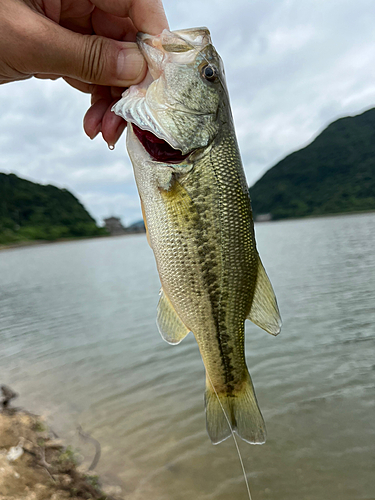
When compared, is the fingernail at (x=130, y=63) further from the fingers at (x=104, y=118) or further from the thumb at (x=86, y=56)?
the fingers at (x=104, y=118)

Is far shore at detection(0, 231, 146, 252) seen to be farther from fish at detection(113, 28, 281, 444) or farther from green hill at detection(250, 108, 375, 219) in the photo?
fish at detection(113, 28, 281, 444)

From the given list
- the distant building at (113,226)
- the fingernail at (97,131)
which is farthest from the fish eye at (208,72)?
the distant building at (113,226)

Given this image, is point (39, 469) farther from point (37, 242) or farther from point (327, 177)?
point (327, 177)

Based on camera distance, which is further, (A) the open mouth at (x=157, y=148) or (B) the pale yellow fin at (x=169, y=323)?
(B) the pale yellow fin at (x=169, y=323)

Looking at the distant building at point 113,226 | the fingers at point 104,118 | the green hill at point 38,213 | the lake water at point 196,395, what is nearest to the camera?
the fingers at point 104,118

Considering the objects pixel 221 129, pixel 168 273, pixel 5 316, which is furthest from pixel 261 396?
pixel 5 316

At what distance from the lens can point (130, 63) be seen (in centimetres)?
215

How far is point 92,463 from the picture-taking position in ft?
15.5

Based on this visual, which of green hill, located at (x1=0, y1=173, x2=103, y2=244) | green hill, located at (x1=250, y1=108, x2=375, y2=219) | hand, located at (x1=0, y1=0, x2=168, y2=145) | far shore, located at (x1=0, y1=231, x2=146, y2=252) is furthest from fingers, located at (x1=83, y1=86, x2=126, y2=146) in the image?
green hill, located at (x1=250, y1=108, x2=375, y2=219)

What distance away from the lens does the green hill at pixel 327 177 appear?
113375 millimetres

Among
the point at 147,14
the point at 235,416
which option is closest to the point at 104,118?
the point at 147,14

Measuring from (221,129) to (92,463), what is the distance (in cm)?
460

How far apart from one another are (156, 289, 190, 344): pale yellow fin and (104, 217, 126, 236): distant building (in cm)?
12113

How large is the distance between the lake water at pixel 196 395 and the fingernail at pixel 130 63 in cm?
432
